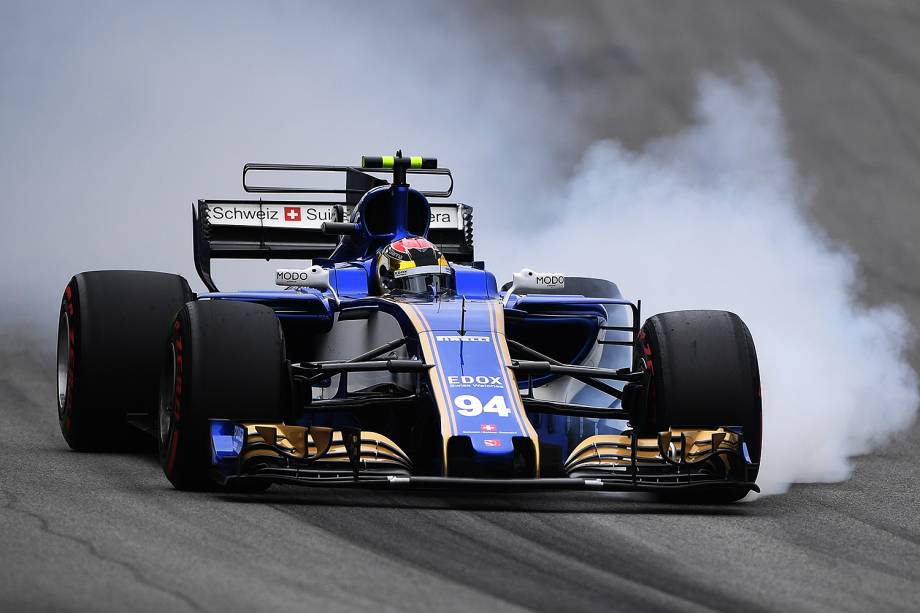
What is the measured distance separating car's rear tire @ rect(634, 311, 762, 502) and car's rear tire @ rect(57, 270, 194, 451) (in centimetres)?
396

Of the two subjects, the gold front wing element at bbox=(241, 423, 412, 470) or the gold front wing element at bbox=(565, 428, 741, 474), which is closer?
the gold front wing element at bbox=(241, 423, 412, 470)

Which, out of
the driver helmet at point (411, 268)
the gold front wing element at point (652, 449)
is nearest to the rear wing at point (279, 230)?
the driver helmet at point (411, 268)

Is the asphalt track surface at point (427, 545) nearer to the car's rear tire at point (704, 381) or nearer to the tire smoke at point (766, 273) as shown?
the car's rear tire at point (704, 381)

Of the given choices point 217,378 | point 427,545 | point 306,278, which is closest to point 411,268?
point 306,278

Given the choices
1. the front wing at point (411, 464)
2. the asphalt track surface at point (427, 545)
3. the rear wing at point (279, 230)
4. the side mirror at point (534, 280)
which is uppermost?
the rear wing at point (279, 230)

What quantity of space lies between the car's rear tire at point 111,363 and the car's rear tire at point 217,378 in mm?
2375

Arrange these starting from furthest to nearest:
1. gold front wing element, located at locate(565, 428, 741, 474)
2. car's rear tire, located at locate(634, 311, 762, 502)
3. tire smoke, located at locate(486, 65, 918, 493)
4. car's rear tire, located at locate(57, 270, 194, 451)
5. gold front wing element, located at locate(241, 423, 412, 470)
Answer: tire smoke, located at locate(486, 65, 918, 493) < car's rear tire, located at locate(57, 270, 194, 451) < car's rear tire, located at locate(634, 311, 762, 502) < gold front wing element, located at locate(565, 428, 741, 474) < gold front wing element, located at locate(241, 423, 412, 470)

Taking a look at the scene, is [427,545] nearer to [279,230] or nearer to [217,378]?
[217,378]

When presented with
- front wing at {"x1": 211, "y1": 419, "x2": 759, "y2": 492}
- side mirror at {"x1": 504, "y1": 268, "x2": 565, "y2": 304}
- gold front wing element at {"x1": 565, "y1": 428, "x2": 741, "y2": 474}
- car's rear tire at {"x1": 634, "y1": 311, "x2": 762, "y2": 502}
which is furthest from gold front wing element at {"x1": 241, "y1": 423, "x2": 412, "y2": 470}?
side mirror at {"x1": 504, "y1": 268, "x2": 565, "y2": 304}

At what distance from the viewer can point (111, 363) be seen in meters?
12.4

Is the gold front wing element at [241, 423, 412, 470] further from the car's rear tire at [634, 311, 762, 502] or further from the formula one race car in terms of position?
the car's rear tire at [634, 311, 762, 502]

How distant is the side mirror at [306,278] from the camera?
11422 millimetres

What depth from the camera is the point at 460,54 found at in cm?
3067

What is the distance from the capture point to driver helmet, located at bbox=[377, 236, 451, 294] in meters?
11.5
